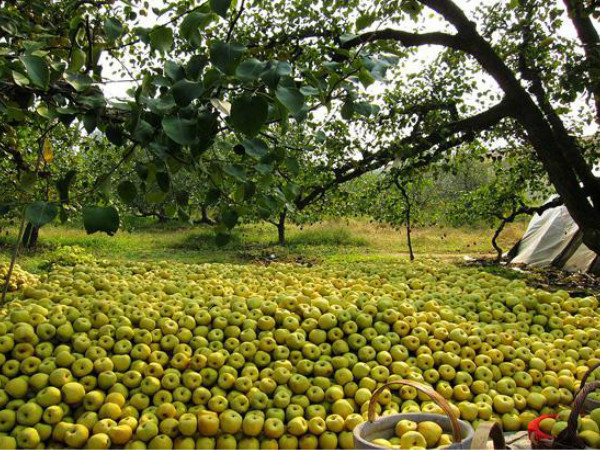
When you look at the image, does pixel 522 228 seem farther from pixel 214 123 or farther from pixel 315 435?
pixel 214 123

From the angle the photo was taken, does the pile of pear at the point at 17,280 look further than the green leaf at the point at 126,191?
Yes

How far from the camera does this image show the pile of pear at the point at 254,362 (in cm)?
303

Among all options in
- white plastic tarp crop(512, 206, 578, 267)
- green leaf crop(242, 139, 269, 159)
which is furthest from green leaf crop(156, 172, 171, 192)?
white plastic tarp crop(512, 206, 578, 267)

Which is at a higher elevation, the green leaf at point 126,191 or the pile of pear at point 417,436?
the green leaf at point 126,191

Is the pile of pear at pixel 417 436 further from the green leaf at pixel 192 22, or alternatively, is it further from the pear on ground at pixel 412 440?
the green leaf at pixel 192 22

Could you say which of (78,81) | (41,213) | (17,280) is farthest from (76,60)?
(17,280)

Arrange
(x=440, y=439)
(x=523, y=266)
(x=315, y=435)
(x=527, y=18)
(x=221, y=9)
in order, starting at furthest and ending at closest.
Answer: (x=523, y=266) → (x=527, y=18) → (x=315, y=435) → (x=440, y=439) → (x=221, y=9)

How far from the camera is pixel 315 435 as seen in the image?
3107 millimetres

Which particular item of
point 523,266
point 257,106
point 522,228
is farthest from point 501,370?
point 522,228

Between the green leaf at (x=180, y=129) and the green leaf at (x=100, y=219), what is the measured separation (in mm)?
257

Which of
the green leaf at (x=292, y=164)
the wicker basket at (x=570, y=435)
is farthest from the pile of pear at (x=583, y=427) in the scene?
the green leaf at (x=292, y=164)

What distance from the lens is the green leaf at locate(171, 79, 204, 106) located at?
1269 millimetres

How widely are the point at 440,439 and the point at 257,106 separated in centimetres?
224

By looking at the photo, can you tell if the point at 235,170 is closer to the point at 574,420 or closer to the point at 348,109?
the point at 348,109
